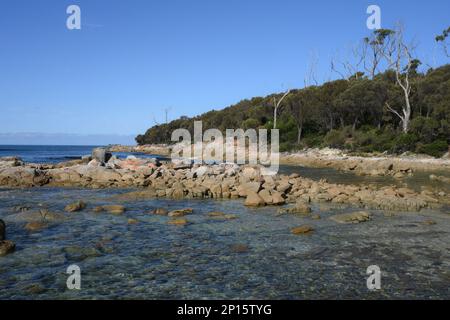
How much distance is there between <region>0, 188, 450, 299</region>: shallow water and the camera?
26.3ft

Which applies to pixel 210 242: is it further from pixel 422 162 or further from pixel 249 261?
pixel 422 162

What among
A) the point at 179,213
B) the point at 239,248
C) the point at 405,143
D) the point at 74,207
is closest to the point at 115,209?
the point at 74,207

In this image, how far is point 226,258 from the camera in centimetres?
1008

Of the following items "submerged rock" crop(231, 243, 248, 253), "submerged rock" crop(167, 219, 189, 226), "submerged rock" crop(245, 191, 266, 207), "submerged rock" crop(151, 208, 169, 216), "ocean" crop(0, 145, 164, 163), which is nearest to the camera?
"submerged rock" crop(231, 243, 248, 253)

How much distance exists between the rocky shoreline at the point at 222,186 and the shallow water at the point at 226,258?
2553 millimetres

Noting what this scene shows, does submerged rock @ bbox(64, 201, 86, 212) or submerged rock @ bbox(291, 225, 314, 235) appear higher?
submerged rock @ bbox(64, 201, 86, 212)

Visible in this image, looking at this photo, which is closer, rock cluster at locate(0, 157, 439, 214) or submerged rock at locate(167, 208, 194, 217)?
submerged rock at locate(167, 208, 194, 217)

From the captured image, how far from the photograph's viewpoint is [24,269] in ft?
29.5

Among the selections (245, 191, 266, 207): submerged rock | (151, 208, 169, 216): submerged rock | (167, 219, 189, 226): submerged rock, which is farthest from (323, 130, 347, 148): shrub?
(167, 219, 189, 226): submerged rock

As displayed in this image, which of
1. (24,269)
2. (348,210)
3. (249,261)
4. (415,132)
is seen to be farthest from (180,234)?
(415,132)

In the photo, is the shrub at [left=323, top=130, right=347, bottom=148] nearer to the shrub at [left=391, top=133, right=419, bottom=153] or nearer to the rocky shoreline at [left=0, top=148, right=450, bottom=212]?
the shrub at [left=391, top=133, right=419, bottom=153]

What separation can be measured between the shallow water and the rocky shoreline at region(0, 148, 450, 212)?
255 centimetres

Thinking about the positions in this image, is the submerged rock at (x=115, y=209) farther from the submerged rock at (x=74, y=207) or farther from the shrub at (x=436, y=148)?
the shrub at (x=436, y=148)

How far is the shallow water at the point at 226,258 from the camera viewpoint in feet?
26.3
